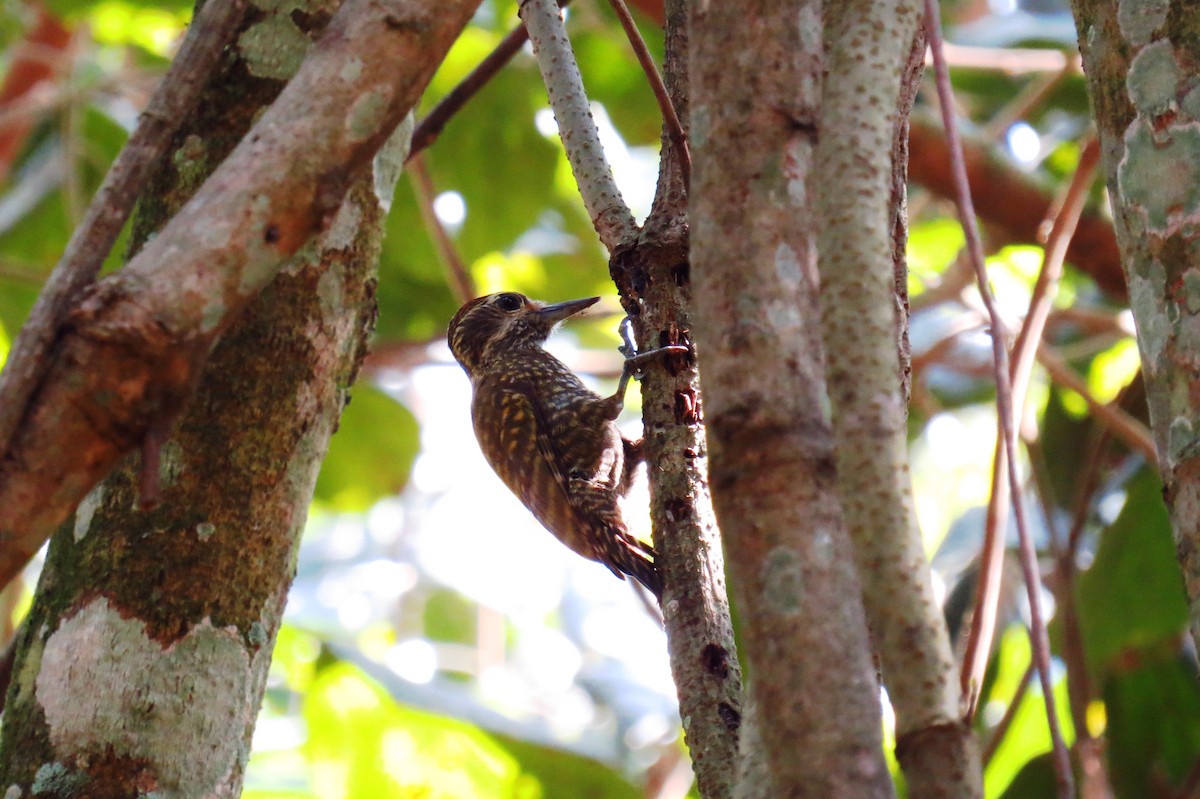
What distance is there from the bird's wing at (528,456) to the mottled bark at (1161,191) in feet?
6.91

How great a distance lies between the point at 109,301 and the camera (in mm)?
1052

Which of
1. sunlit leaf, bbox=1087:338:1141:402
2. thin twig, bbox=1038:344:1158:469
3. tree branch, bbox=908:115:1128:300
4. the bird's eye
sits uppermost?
sunlit leaf, bbox=1087:338:1141:402

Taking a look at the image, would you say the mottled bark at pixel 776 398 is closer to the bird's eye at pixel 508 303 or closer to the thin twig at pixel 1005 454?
the thin twig at pixel 1005 454

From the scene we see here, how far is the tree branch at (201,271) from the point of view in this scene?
105cm

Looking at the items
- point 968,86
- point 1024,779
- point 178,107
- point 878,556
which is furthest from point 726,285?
point 968,86

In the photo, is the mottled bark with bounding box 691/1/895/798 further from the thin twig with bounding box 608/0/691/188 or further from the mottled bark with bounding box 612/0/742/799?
the thin twig with bounding box 608/0/691/188

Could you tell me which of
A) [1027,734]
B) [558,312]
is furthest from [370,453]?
[1027,734]

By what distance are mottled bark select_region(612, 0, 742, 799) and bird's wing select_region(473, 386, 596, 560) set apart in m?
1.61

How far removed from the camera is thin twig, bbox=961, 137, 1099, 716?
1.29m

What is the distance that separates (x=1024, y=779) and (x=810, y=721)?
3.31 metres

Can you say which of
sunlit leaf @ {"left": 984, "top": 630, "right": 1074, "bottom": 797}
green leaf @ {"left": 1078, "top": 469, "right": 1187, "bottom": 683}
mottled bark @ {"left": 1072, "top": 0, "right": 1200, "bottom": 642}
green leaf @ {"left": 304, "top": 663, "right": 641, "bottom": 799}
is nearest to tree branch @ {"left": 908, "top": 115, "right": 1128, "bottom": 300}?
green leaf @ {"left": 1078, "top": 469, "right": 1187, "bottom": 683}

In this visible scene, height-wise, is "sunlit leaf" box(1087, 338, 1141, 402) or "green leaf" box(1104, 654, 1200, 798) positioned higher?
"sunlit leaf" box(1087, 338, 1141, 402)

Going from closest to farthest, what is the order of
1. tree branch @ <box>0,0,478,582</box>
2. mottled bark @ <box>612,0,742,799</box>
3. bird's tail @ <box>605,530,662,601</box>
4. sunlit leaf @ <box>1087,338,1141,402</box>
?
tree branch @ <box>0,0,478,582</box> < mottled bark @ <box>612,0,742,799</box> < bird's tail @ <box>605,530,662,601</box> < sunlit leaf @ <box>1087,338,1141,402</box>

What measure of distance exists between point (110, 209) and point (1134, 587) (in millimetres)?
3483
